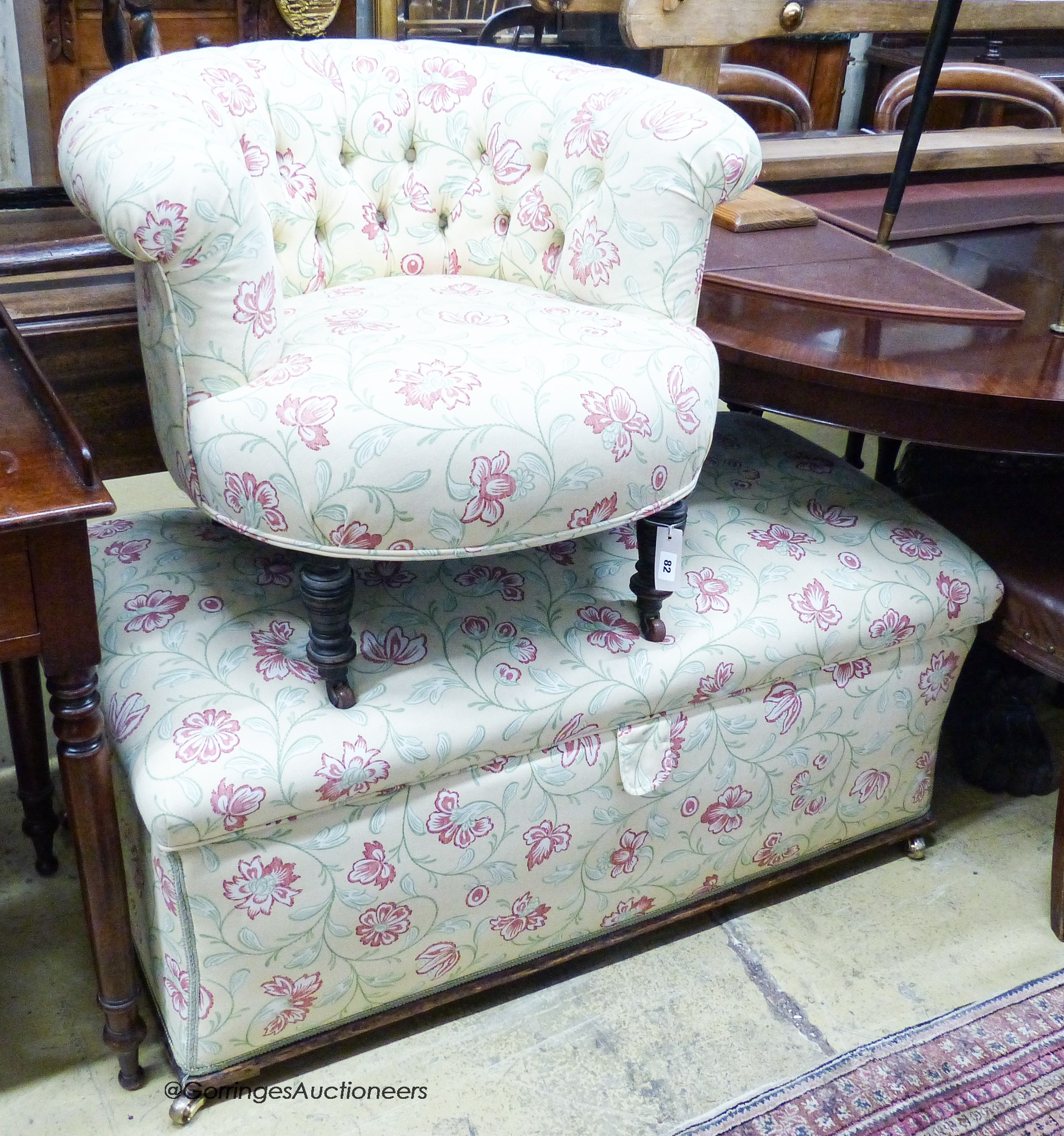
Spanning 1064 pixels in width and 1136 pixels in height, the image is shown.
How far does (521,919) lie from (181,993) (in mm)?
326

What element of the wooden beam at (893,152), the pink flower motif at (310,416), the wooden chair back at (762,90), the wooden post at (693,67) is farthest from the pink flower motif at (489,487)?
the wooden chair back at (762,90)

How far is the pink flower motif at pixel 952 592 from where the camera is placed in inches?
50.1

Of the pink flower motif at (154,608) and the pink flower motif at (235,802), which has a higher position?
the pink flower motif at (154,608)

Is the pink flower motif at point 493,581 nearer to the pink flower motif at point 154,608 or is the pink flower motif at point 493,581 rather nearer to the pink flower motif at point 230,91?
the pink flower motif at point 154,608

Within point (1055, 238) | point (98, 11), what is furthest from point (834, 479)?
→ point (98, 11)

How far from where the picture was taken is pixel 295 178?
120 cm

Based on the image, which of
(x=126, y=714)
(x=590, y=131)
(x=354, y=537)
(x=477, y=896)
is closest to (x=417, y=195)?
(x=590, y=131)

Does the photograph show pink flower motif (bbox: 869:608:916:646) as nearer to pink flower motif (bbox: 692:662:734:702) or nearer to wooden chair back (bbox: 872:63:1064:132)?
pink flower motif (bbox: 692:662:734:702)

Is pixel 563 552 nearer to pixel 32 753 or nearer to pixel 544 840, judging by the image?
pixel 544 840

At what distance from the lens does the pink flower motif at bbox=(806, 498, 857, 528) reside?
1332mm

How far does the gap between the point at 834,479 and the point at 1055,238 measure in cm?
58

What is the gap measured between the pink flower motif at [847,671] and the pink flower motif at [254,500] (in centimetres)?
60

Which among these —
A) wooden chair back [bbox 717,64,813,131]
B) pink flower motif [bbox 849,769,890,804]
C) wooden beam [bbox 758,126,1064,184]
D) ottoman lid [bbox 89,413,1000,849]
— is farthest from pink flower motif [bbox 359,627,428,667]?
wooden chair back [bbox 717,64,813,131]

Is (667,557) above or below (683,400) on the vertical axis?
below
